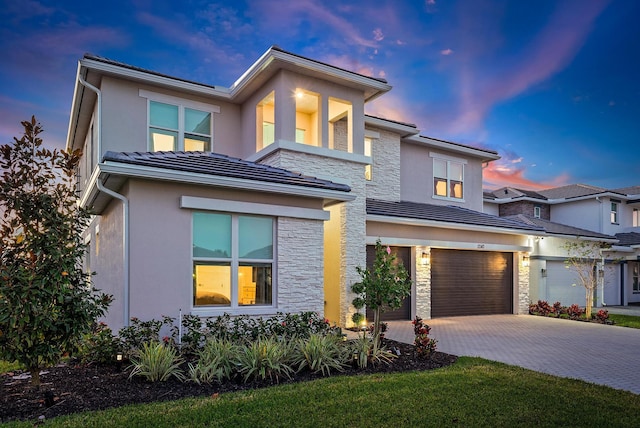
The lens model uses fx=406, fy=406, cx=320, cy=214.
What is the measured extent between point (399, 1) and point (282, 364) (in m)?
13.0

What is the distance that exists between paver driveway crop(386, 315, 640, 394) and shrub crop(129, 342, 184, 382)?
5901 millimetres

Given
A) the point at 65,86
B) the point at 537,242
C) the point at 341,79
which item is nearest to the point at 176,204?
the point at 341,79

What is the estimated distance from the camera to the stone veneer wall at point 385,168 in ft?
51.2

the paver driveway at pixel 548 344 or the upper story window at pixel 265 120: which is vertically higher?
the upper story window at pixel 265 120

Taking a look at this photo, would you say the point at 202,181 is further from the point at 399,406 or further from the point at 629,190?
the point at 629,190

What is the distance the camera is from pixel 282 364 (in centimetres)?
655

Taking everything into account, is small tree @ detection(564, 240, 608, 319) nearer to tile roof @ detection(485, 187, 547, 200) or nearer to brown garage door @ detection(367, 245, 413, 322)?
tile roof @ detection(485, 187, 547, 200)

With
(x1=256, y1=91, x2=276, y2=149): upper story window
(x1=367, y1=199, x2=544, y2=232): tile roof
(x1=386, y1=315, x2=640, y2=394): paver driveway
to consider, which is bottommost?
(x1=386, y1=315, x2=640, y2=394): paver driveway

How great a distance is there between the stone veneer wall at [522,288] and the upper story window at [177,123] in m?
13.3

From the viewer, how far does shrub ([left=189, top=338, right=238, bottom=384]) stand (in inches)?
238

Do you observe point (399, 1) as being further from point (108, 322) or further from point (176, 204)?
point (108, 322)

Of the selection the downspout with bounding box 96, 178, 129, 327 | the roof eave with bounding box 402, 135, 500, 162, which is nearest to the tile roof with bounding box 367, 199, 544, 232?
the roof eave with bounding box 402, 135, 500, 162

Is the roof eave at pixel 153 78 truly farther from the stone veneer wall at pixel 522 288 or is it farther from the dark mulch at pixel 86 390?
the stone veneer wall at pixel 522 288

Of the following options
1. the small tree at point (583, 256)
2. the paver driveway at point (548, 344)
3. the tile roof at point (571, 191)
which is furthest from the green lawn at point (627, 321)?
the tile roof at point (571, 191)
